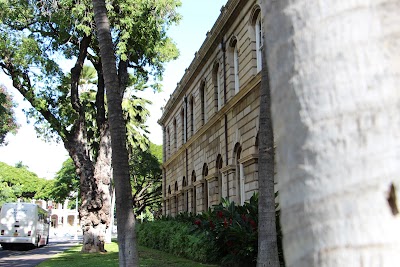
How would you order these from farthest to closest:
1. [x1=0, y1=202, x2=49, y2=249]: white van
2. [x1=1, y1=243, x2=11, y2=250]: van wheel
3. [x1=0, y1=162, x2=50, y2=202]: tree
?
1. [x1=0, y1=162, x2=50, y2=202]: tree
2. [x1=1, y1=243, x2=11, y2=250]: van wheel
3. [x1=0, y1=202, x2=49, y2=249]: white van

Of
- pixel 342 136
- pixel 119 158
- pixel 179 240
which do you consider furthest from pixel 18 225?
pixel 342 136

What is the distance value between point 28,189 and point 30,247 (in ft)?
131

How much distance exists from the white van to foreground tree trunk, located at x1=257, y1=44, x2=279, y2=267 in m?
24.0

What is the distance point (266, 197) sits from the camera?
7.96 m

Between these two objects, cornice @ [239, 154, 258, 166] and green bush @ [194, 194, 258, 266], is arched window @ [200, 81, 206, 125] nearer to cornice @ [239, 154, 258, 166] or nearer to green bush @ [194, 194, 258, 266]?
cornice @ [239, 154, 258, 166]

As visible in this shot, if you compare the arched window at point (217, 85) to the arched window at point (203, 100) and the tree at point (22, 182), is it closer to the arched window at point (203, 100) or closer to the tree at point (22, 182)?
the arched window at point (203, 100)

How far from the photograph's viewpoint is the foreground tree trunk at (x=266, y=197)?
308 inches

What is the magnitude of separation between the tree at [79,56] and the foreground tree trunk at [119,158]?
31.8ft

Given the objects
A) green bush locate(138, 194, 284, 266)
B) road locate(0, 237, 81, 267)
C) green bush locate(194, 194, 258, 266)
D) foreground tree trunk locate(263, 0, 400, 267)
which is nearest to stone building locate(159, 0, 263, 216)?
green bush locate(138, 194, 284, 266)

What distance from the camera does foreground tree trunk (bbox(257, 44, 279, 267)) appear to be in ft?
25.7

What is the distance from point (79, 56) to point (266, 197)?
14.3m

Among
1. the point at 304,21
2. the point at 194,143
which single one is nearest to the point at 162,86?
the point at 194,143

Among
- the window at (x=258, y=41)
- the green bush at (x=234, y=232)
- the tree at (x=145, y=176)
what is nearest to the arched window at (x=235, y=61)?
the window at (x=258, y=41)

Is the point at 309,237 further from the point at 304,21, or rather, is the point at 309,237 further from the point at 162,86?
the point at 162,86
